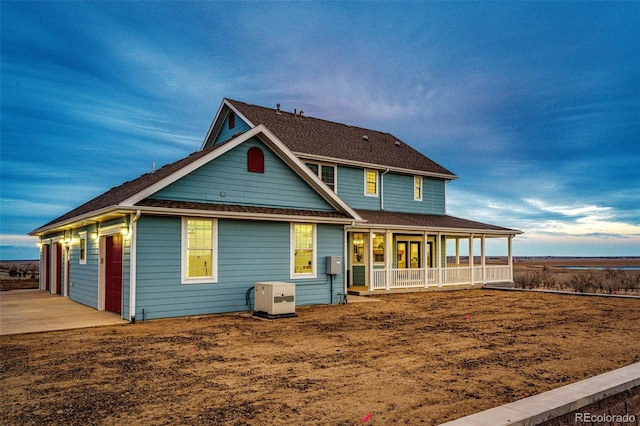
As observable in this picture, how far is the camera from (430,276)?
21922 mm

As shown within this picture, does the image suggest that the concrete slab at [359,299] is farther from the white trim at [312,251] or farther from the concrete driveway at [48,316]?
the concrete driveway at [48,316]

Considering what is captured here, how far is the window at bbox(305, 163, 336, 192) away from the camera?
20125mm

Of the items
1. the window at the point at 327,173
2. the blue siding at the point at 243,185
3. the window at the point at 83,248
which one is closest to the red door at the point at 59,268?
the window at the point at 83,248

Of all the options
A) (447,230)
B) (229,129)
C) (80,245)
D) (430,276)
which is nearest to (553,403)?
(80,245)

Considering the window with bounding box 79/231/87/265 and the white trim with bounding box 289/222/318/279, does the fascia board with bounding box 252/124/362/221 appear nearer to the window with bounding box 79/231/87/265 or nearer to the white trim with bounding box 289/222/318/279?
the white trim with bounding box 289/222/318/279

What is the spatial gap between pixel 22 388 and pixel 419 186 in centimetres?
2082

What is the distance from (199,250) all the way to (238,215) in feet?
4.85

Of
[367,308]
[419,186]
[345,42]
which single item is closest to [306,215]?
[367,308]

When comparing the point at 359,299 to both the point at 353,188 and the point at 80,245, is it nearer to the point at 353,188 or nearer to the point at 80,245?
the point at 353,188

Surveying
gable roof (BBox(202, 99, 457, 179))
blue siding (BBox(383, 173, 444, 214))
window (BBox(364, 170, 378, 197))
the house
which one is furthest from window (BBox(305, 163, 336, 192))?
blue siding (BBox(383, 173, 444, 214))

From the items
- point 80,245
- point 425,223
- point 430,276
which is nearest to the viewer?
point 80,245

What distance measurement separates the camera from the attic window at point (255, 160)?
13695mm

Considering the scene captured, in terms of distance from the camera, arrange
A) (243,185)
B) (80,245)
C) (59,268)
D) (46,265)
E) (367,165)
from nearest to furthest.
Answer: (243,185) → (80,245) → (59,268) → (367,165) → (46,265)

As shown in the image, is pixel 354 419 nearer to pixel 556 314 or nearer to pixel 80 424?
pixel 80 424
